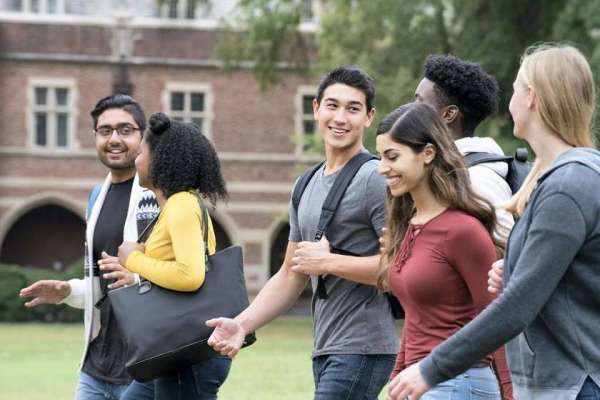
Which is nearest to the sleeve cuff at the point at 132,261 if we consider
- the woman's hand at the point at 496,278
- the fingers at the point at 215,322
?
the fingers at the point at 215,322

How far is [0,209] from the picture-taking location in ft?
131

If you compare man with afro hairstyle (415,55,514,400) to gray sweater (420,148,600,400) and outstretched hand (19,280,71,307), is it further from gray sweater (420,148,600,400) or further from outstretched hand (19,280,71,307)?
outstretched hand (19,280,71,307)

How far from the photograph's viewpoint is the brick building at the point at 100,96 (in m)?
39.7

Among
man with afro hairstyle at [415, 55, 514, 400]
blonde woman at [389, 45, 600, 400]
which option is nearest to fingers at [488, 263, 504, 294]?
blonde woman at [389, 45, 600, 400]

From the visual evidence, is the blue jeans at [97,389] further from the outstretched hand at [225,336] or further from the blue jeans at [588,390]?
the blue jeans at [588,390]

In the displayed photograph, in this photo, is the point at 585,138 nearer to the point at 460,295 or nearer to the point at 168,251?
the point at 460,295

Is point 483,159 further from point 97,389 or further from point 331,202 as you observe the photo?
point 97,389

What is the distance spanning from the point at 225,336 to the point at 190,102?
35534mm

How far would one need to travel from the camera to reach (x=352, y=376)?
212 inches

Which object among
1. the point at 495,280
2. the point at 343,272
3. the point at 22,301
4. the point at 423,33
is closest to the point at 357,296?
the point at 343,272

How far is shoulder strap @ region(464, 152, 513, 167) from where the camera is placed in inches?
200

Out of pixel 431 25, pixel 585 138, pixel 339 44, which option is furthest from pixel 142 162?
pixel 339 44

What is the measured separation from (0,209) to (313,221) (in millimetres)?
35351

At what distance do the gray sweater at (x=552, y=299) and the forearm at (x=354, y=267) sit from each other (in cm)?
145
